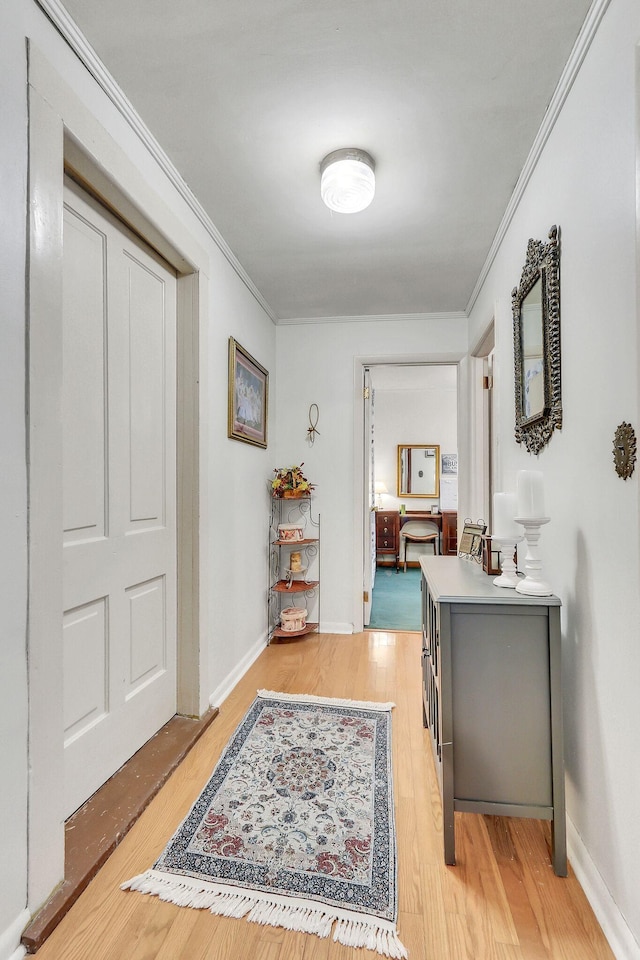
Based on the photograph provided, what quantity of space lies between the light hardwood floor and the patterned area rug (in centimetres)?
4

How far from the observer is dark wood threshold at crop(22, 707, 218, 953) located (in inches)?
46.4

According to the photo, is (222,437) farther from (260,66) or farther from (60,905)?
(60,905)

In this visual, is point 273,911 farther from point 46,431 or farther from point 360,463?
point 360,463

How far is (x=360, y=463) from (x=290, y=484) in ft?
1.93

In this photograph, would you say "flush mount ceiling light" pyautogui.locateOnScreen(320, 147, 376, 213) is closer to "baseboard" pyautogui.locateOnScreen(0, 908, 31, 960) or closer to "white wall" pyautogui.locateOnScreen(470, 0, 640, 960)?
"white wall" pyautogui.locateOnScreen(470, 0, 640, 960)

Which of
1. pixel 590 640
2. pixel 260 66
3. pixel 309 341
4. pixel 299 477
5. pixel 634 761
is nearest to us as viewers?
pixel 634 761

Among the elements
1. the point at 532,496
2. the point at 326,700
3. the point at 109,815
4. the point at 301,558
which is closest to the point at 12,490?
the point at 109,815

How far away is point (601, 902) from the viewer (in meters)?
1.19

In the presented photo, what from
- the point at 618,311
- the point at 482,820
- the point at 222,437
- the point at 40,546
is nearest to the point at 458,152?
the point at 618,311

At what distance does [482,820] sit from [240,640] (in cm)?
159

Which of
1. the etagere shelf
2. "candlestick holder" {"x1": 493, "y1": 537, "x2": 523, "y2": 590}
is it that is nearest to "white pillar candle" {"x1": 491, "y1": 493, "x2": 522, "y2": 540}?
"candlestick holder" {"x1": 493, "y1": 537, "x2": 523, "y2": 590}

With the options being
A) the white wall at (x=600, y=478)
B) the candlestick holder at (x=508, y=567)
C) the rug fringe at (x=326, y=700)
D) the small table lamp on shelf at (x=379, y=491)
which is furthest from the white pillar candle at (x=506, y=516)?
the small table lamp on shelf at (x=379, y=491)

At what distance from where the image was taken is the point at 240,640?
9.12 feet

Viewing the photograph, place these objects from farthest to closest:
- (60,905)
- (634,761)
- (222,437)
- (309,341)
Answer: (309,341) < (222,437) < (60,905) < (634,761)
